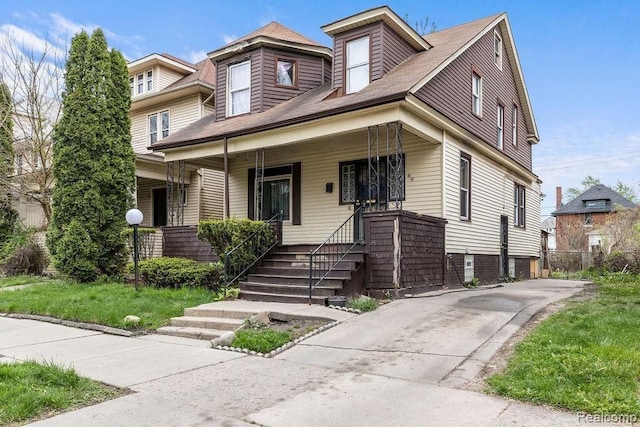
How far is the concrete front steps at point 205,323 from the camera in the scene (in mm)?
7371

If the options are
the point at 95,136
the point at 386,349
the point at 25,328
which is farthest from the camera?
the point at 95,136

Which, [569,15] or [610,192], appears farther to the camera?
[610,192]

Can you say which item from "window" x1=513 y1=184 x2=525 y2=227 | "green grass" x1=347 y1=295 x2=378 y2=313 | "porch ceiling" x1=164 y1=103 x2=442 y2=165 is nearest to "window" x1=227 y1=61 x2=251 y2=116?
"porch ceiling" x1=164 y1=103 x2=442 y2=165

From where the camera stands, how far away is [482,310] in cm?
802

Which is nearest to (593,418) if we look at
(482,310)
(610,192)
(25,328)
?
(482,310)

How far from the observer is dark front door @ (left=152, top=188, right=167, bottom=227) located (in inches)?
760

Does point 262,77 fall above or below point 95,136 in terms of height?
above

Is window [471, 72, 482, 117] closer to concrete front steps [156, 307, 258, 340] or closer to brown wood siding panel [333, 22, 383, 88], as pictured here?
brown wood siding panel [333, 22, 383, 88]

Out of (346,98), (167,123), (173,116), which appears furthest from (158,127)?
(346,98)

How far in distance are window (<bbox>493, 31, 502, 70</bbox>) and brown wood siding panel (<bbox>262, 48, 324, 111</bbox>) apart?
18.8 feet

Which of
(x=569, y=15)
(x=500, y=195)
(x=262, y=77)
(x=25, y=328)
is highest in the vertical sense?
(x=569, y=15)

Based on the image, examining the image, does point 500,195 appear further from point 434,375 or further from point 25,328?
point 25,328

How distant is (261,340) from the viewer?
6.39 metres

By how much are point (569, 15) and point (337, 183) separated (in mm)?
11608
